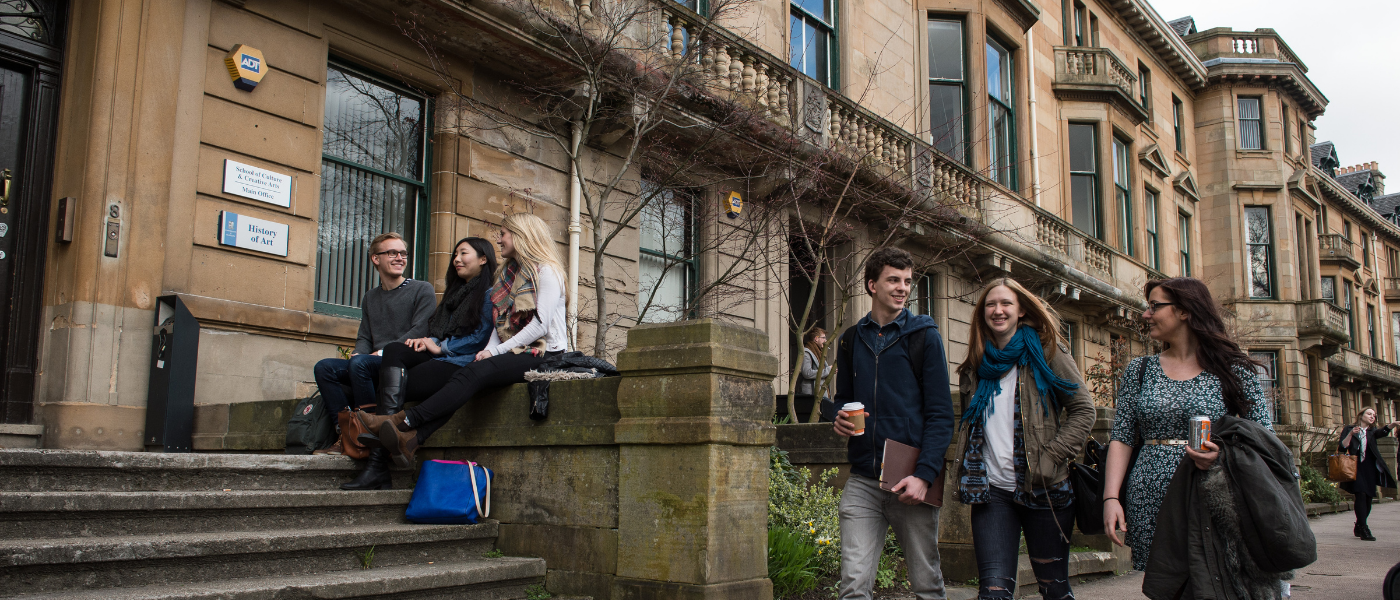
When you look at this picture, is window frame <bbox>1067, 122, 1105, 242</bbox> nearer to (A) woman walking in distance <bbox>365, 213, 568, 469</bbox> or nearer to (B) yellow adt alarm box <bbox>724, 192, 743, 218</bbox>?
(B) yellow adt alarm box <bbox>724, 192, 743, 218</bbox>

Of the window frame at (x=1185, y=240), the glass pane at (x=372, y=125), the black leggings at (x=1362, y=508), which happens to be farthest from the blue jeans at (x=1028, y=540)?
the window frame at (x=1185, y=240)

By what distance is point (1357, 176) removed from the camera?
53250mm

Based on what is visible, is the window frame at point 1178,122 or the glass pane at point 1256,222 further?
the glass pane at point 1256,222

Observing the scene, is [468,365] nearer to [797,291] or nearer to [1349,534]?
[797,291]

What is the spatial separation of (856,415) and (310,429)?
3894 mm

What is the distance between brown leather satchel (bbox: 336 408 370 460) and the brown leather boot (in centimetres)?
29

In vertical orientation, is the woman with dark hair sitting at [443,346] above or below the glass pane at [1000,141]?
below

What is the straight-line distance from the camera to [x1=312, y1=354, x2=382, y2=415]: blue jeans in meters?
6.10

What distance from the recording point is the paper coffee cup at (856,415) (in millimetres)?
4074

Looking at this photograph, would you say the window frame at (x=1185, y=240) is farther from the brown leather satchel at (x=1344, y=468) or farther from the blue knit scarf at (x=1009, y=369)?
the blue knit scarf at (x=1009, y=369)

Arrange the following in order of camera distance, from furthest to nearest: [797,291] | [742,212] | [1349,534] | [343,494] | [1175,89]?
1. [1175,89]
2. [797,291]
3. [1349,534]
4. [742,212]
5. [343,494]

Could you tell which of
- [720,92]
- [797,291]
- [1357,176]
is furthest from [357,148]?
[1357,176]

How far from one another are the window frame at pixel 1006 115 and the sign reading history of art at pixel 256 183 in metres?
13.2

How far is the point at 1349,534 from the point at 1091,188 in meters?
10.4
